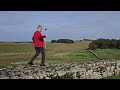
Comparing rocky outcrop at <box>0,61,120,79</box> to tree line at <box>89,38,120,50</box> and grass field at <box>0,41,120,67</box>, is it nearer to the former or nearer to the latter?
grass field at <box>0,41,120,67</box>

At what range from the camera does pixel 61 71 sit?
978 centimetres

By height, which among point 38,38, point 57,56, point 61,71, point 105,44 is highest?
point 105,44

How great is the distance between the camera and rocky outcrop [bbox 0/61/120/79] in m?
8.89

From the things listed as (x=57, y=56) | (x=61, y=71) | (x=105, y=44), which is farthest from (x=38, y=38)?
(x=105, y=44)

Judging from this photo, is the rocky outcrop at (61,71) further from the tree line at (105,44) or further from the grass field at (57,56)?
the tree line at (105,44)

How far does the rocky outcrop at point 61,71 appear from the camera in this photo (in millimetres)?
8892

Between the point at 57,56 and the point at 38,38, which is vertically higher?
the point at 38,38

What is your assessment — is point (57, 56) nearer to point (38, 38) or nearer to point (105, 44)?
point (38, 38)

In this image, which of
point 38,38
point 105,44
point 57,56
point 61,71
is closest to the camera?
point 61,71
